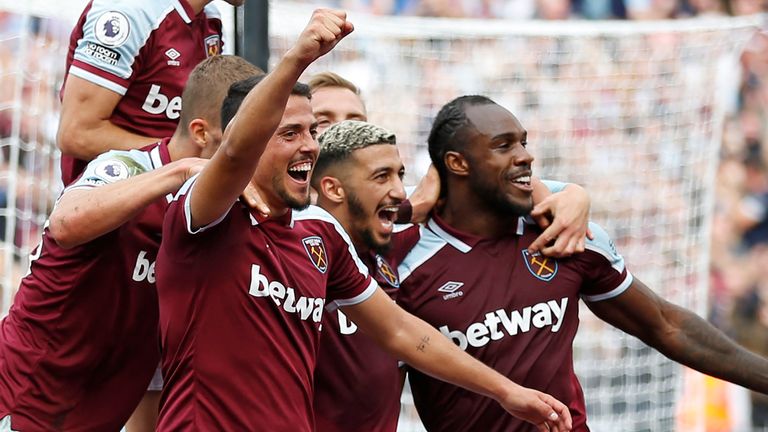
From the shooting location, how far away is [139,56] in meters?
4.31

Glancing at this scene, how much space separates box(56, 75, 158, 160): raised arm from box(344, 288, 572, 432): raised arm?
40.3 inches

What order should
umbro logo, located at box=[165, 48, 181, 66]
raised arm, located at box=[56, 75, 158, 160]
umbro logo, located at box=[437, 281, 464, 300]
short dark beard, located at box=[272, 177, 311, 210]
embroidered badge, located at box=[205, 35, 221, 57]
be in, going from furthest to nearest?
embroidered badge, located at box=[205, 35, 221, 57] < umbro logo, located at box=[437, 281, 464, 300] < umbro logo, located at box=[165, 48, 181, 66] < raised arm, located at box=[56, 75, 158, 160] < short dark beard, located at box=[272, 177, 311, 210]

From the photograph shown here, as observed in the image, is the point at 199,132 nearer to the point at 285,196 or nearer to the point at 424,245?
the point at 285,196

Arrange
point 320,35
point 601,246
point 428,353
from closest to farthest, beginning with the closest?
1. point 320,35
2. point 428,353
3. point 601,246

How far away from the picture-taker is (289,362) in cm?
344

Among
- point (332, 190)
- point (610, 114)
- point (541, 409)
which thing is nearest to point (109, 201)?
point (332, 190)

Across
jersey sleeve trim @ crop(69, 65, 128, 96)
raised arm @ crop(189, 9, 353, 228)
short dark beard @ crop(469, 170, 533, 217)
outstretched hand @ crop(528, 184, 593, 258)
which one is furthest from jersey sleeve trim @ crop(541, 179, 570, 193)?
raised arm @ crop(189, 9, 353, 228)

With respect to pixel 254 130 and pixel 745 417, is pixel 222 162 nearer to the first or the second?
pixel 254 130

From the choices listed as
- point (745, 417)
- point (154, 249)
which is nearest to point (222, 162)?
point (154, 249)

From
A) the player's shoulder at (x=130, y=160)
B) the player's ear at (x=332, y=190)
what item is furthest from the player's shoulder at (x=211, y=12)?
the player's shoulder at (x=130, y=160)

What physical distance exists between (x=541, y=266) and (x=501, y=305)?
0.71 feet

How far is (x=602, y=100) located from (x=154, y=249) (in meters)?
5.32

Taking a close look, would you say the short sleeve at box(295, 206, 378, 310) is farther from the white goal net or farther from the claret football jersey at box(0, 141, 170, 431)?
the white goal net

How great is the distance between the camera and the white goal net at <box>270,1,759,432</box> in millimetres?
8008
